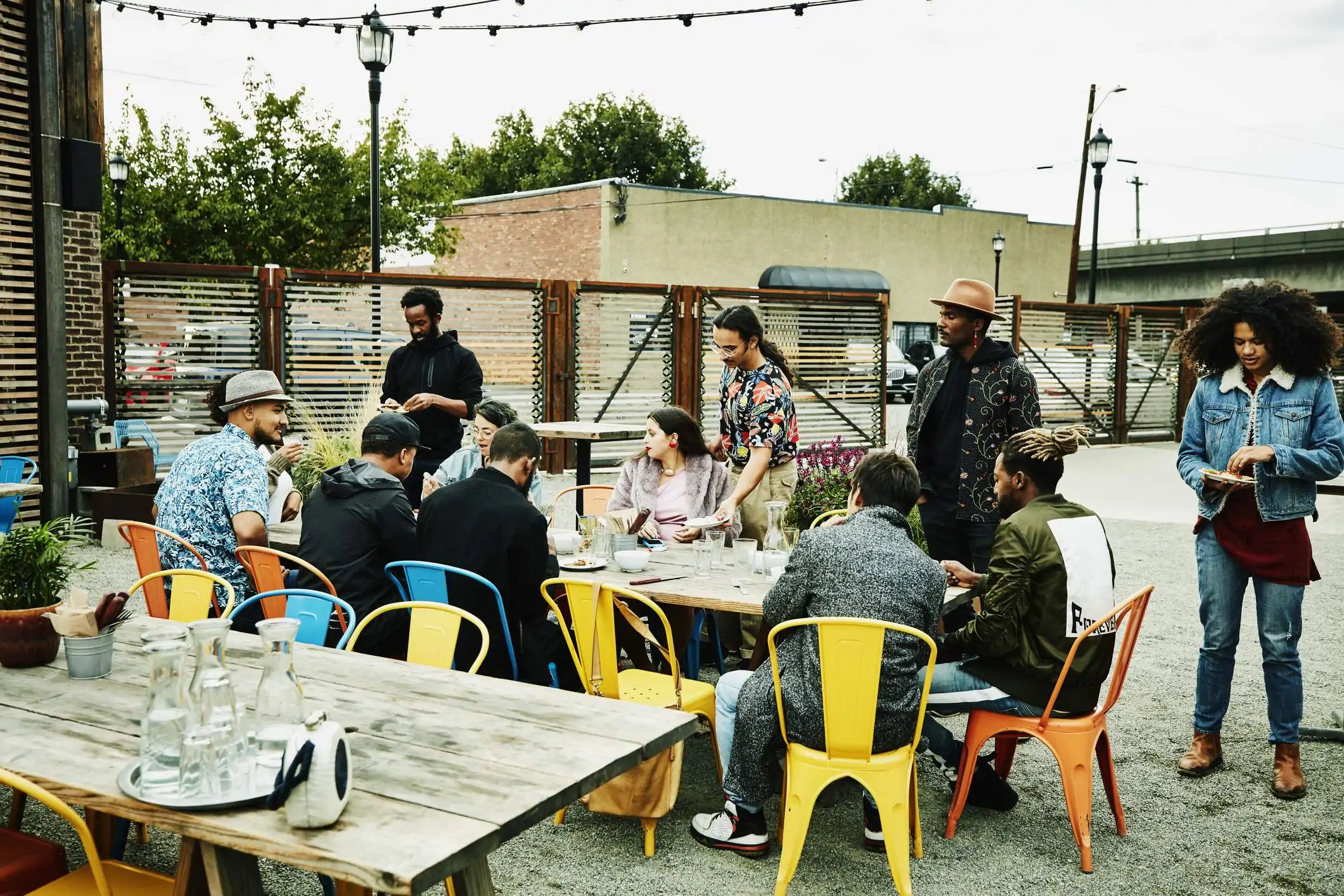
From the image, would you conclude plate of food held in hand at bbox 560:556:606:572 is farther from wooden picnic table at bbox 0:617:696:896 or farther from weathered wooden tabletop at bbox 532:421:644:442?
weathered wooden tabletop at bbox 532:421:644:442

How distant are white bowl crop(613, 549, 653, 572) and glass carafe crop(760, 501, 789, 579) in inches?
18.6

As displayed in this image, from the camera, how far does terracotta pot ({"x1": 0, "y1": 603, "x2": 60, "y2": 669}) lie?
2875mm

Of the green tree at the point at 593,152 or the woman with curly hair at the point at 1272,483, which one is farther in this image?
the green tree at the point at 593,152

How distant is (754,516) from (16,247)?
657 centimetres

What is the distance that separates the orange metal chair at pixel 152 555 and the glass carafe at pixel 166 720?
7.59 feet

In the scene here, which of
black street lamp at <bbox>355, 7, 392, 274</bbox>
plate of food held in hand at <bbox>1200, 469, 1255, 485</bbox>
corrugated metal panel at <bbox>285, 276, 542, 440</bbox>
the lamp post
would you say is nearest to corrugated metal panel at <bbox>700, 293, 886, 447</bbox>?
corrugated metal panel at <bbox>285, 276, 542, 440</bbox>

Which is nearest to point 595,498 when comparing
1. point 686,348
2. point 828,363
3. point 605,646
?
point 605,646

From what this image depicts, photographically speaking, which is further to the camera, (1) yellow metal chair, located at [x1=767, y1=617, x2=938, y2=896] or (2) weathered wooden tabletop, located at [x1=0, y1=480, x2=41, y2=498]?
(2) weathered wooden tabletop, located at [x1=0, y1=480, x2=41, y2=498]

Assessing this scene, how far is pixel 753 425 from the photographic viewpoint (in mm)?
5605

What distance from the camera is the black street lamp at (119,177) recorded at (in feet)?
61.4

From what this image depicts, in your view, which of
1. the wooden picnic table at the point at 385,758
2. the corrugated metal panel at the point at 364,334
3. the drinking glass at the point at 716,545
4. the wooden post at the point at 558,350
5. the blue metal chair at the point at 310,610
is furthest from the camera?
the wooden post at the point at 558,350

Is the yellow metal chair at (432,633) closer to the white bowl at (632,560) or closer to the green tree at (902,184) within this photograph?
the white bowl at (632,560)

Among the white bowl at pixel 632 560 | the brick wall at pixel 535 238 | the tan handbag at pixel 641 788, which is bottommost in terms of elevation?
the tan handbag at pixel 641 788

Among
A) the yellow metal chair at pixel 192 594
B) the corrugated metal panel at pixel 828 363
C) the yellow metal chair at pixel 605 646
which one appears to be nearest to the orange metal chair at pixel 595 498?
the yellow metal chair at pixel 605 646
